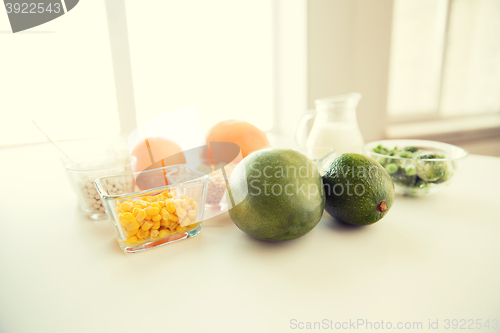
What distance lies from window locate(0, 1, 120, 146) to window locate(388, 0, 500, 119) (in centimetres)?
139

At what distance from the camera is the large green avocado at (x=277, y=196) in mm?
366

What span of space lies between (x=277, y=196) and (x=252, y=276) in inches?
3.9

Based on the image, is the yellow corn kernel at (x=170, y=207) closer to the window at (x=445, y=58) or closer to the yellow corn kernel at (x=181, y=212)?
the yellow corn kernel at (x=181, y=212)

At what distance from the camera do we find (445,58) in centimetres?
189

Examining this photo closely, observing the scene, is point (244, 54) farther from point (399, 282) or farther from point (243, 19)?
point (399, 282)

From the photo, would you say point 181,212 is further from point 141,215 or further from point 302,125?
point 302,125

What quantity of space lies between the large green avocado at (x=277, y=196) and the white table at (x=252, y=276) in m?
0.04

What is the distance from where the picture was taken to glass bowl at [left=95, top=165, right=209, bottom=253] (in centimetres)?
38

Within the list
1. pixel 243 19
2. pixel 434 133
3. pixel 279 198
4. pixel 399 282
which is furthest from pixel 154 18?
pixel 434 133

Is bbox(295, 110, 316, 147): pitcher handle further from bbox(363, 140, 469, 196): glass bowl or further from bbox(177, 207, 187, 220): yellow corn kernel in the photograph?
bbox(177, 207, 187, 220): yellow corn kernel

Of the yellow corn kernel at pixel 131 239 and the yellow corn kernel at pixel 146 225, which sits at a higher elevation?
the yellow corn kernel at pixel 146 225

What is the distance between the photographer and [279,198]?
37 cm

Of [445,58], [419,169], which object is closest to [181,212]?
[419,169]

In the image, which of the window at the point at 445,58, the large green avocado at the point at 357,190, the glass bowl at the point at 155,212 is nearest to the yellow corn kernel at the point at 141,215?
Result: the glass bowl at the point at 155,212
